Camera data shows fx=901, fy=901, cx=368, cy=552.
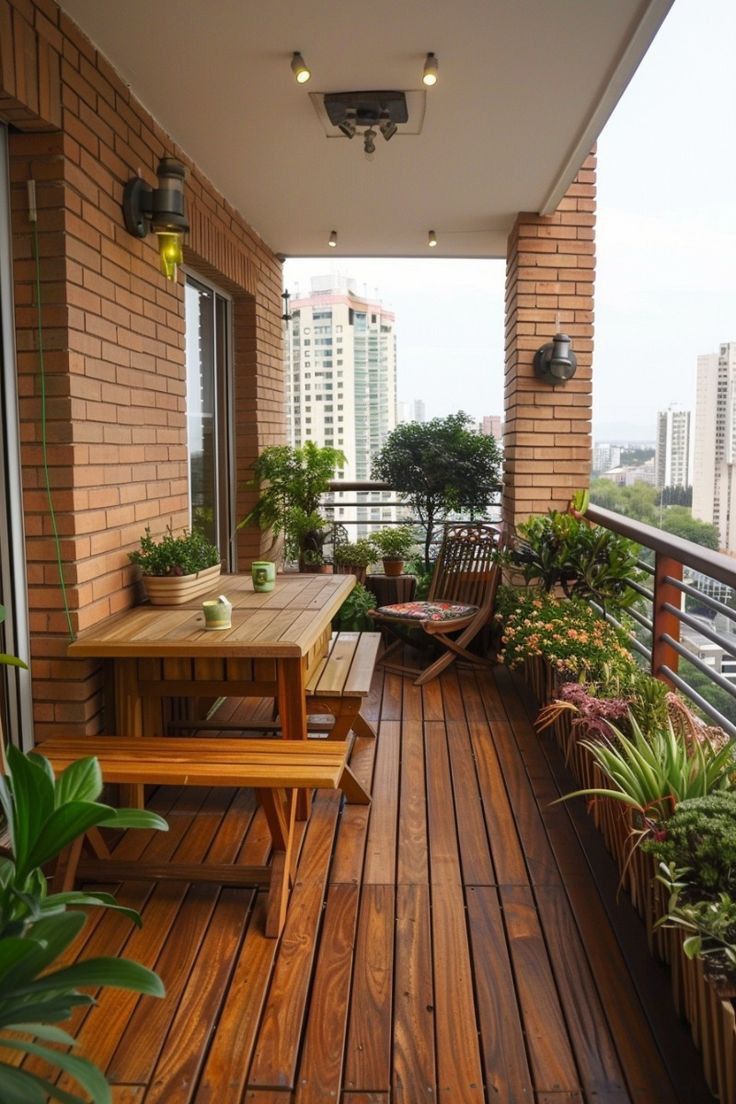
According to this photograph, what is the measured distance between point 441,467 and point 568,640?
258 centimetres

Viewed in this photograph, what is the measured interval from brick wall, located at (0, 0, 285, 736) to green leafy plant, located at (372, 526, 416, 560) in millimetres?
2748

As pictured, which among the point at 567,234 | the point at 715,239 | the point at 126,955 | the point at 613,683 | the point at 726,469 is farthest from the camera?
the point at 715,239

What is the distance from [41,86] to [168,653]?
170cm

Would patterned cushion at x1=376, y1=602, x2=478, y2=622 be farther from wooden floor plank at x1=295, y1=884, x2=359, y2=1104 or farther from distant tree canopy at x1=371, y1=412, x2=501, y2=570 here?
wooden floor plank at x1=295, y1=884, x2=359, y2=1104

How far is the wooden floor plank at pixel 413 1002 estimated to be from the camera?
179cm

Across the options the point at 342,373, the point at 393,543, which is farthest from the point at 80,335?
the point at 342,373

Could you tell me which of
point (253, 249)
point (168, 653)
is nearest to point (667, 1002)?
point (168, 653)

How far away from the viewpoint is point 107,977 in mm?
1324

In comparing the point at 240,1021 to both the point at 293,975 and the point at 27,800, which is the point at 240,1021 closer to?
the point at 293,975

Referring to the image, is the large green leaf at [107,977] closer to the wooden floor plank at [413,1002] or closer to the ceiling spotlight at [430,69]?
the wooden floor plank at [413,1002]

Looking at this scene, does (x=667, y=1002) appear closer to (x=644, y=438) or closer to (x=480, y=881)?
(x=480, y=881)

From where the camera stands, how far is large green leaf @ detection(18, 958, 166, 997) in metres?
1.30

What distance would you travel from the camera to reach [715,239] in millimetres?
5711

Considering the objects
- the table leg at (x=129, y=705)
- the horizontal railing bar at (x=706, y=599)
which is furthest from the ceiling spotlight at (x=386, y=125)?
the table leg at (x=129, y=705)
